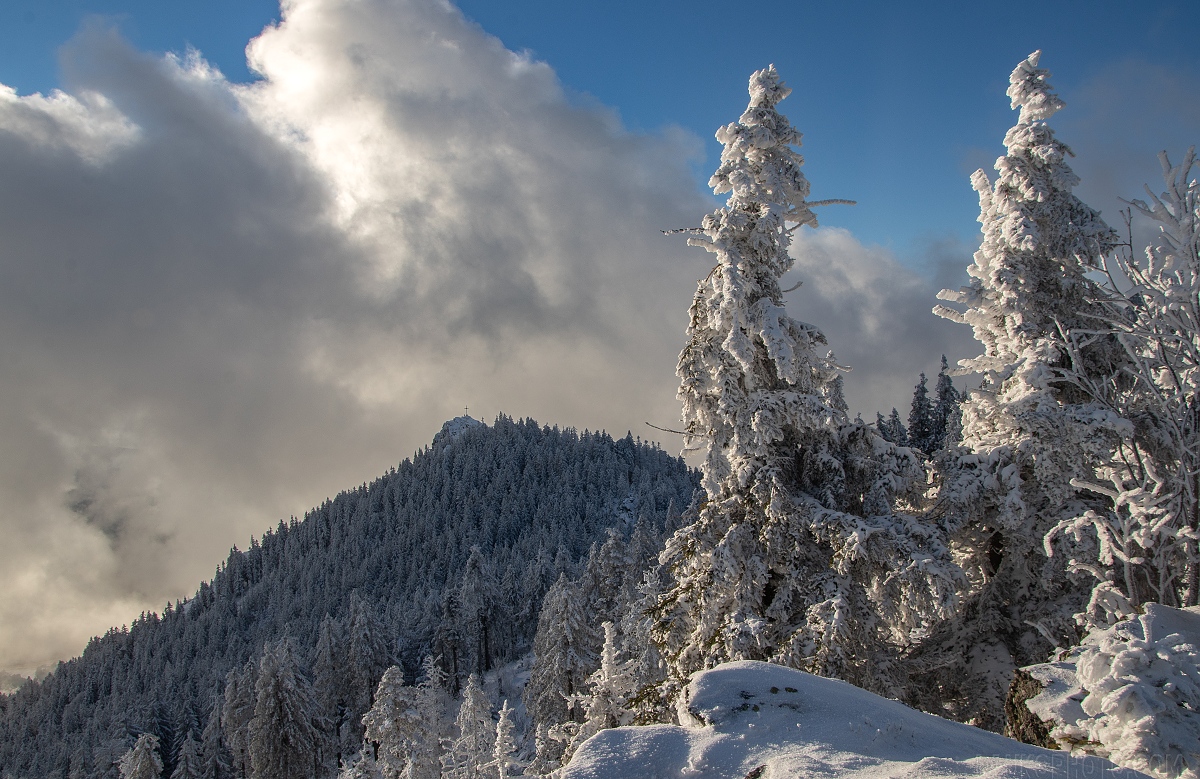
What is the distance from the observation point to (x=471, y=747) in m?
29.4

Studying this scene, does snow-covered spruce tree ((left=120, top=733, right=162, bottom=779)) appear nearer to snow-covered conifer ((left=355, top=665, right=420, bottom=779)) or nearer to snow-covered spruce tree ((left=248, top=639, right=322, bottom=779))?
snow-covered spruce tree ((left=248, top=639, right=322, bottom=779))

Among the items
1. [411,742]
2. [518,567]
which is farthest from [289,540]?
[411,742]

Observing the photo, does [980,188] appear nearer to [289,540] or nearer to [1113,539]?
[1113,539]

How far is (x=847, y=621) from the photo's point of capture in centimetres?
1057

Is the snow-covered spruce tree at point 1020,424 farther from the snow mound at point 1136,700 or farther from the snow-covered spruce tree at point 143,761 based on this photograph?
the snow-covered spruce tree at point 143,761

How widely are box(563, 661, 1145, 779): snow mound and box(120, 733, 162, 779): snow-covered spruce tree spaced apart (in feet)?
154

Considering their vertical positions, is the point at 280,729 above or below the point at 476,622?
below

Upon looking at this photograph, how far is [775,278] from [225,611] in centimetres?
16749

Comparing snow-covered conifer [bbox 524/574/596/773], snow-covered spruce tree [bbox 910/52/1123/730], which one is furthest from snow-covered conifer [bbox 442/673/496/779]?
snow-covered spruce tree [bbox 910/52/1123/730]

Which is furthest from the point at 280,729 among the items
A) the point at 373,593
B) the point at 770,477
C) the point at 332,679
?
the point at 373,593

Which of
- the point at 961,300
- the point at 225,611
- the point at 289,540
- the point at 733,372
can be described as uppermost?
the point at 289,540

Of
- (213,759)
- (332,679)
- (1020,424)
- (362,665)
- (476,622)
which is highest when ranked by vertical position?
(476,622)

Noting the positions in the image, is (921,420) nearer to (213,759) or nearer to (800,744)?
(800,744)

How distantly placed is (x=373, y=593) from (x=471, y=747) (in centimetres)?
11126
